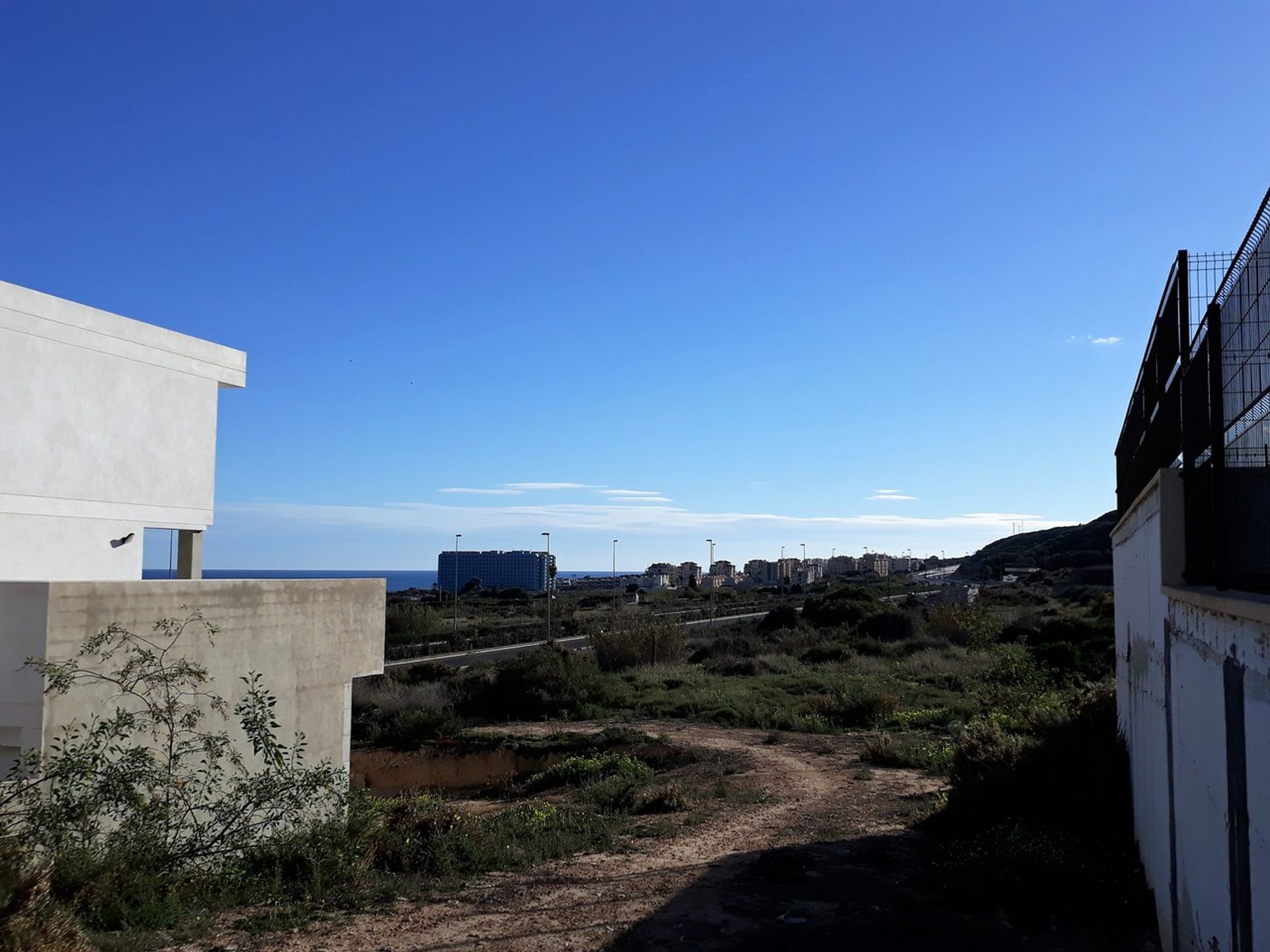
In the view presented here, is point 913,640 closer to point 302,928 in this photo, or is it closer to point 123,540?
point 123,540

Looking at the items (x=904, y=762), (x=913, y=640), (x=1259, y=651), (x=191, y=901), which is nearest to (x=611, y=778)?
(x=904, y=762)

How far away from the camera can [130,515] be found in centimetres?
1467

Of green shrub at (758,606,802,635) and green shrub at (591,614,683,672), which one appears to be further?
green shrub at (758,606,802,635)

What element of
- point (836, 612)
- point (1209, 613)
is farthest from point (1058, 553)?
point (1209, 613)

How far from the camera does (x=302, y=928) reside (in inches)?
332

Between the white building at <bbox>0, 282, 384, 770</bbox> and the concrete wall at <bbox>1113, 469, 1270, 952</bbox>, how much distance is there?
955 centimetres

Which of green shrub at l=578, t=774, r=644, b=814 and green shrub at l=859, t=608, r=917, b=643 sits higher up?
green shrub at l=859, t=608, r=917, b=643

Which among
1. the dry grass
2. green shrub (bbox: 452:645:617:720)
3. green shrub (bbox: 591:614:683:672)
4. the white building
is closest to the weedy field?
the white building

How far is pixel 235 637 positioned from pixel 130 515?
3.63m

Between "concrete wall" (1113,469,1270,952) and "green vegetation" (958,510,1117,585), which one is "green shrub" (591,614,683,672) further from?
"green vegetation" (958,510,1117,585)

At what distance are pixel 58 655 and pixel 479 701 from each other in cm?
1811

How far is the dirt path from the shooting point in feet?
27.0

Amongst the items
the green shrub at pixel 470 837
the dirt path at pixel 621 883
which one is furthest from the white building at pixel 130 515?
the dirt path at pixel 621 883

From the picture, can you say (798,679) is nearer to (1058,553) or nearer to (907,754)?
(907,754)
